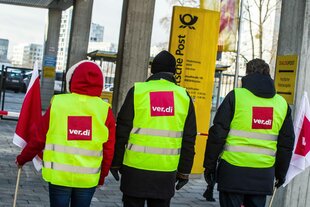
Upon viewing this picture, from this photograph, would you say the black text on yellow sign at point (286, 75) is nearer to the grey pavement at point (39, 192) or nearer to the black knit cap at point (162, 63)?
the black knit cap at point (162, 63)

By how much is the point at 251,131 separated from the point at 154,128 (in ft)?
3.30

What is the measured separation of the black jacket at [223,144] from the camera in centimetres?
541

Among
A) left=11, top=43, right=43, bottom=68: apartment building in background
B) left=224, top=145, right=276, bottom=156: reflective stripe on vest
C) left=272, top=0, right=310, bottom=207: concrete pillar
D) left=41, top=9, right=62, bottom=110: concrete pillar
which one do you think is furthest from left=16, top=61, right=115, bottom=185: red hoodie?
left=11, top=43, right=43, bottom=68: apartment building in background

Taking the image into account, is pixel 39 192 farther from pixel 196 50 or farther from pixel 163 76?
pixel 196 50

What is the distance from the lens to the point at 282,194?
732cm

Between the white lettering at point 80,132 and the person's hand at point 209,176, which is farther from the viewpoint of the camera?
the person's hand at point 209,176

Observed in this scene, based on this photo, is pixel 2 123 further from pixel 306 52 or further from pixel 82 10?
pixel 306 52

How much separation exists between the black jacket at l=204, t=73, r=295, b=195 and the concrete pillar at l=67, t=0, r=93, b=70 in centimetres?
2264

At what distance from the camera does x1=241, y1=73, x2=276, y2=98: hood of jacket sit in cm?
552

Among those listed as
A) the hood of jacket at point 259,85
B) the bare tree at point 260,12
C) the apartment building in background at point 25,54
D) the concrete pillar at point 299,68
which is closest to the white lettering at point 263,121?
the hood of jacket at point 259,85

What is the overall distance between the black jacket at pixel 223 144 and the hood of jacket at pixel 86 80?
4.04ft

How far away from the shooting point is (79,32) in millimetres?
27984

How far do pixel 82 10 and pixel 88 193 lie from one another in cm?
2401

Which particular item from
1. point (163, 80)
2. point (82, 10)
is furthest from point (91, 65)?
point (82, 10)
